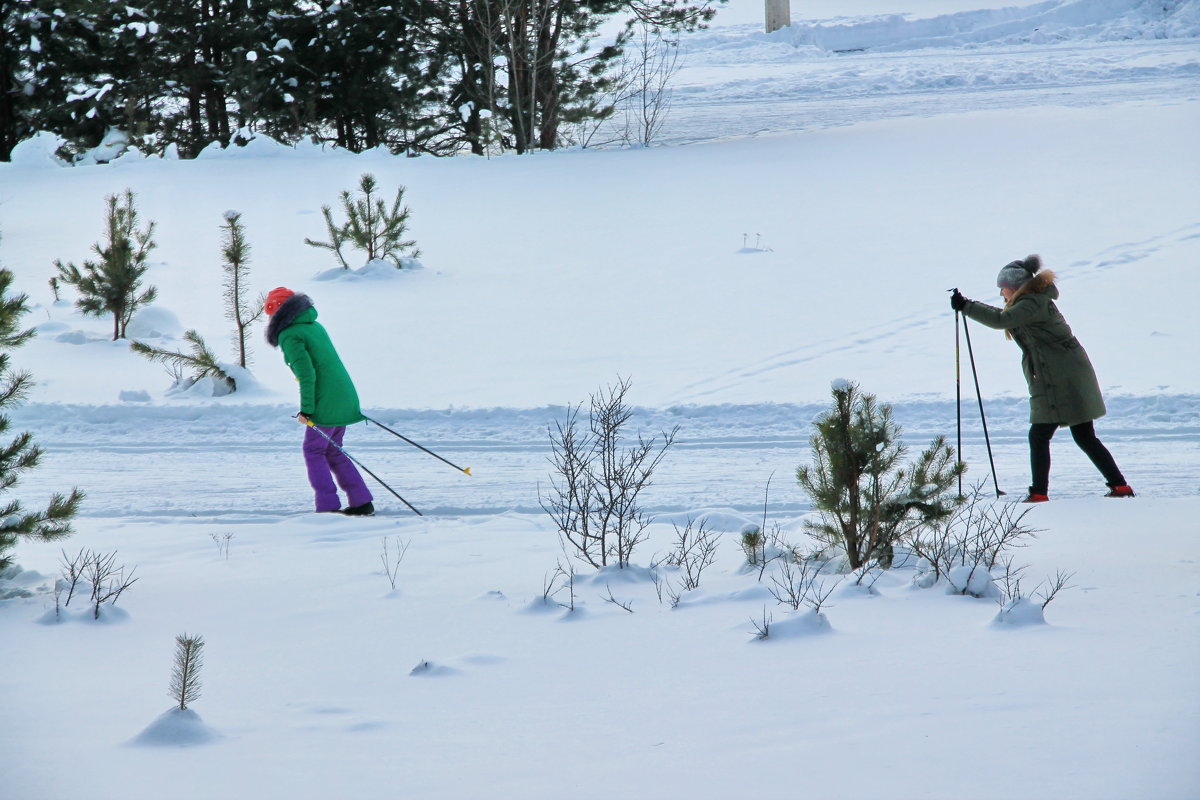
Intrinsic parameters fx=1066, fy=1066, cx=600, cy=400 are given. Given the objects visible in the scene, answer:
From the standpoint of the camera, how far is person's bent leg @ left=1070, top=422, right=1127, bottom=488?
583 cm

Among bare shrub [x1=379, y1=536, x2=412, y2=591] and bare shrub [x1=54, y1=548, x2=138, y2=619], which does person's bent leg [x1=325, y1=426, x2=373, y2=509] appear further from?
bare shrub [x1=54, y1=548, x2=138, y2=619]

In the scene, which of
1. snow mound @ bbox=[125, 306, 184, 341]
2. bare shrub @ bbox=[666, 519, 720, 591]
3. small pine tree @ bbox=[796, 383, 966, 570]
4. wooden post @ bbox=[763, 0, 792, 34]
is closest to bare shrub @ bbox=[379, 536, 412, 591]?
bare shrub @ bbox=[666, 519, 720, 591]

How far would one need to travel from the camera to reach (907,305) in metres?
10.7

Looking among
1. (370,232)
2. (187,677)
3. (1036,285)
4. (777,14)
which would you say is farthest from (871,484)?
(777,14)

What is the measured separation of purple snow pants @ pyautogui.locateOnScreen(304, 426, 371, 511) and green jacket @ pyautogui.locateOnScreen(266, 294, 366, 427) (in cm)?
14

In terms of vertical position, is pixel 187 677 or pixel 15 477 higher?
pixel 15 477

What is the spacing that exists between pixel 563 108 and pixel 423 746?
1964cm

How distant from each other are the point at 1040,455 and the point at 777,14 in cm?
2966

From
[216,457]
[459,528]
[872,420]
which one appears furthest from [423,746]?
[216,457]

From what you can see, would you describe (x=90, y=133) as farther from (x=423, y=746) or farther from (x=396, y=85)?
(x=423, y=746)

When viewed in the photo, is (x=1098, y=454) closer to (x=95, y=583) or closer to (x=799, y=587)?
(x=799, y=587)

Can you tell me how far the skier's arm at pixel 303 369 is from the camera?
618 cm

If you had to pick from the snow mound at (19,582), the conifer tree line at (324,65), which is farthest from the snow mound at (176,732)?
the conifer tree line at (324,65)

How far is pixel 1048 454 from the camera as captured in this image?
5848mm
